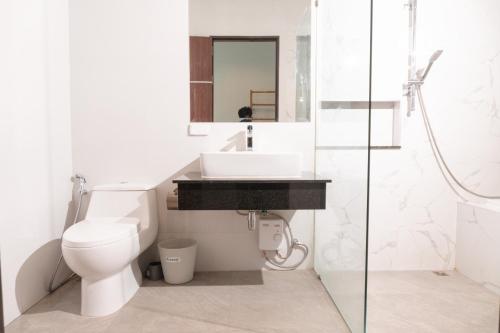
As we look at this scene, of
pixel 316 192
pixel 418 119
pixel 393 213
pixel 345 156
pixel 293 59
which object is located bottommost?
pixel 393 213

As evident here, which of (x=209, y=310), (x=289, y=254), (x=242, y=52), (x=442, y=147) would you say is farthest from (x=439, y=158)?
(x=209, y=310)

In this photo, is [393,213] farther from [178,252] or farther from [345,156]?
[178,252]

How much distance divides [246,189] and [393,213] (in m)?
1.19

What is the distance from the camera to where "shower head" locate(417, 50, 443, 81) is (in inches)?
87.2

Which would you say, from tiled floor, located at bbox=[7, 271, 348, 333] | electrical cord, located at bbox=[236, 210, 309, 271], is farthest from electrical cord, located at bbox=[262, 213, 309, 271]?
tiled floor, located at bbox=[7, 271, 348, 333]

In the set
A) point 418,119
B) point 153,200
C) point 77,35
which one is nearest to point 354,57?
point 418,119

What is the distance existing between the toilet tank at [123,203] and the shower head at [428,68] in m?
1.96

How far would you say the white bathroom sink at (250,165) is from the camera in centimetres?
185

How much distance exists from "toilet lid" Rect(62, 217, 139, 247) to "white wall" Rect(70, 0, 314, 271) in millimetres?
386

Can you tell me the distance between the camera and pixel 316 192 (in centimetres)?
184

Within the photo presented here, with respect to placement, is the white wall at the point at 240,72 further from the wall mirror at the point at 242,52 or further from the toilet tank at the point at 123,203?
the toilet tank at the point at 123,203

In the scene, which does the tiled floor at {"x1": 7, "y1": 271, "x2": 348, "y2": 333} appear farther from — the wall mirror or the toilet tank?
the wall mirror

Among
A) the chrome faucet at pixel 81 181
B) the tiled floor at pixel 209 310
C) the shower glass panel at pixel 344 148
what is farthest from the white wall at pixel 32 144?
the shower glass panel at pixel 344 148

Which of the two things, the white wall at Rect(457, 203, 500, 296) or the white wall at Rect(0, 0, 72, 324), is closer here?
the white wall at Rect(0, 0, 72, 324)
